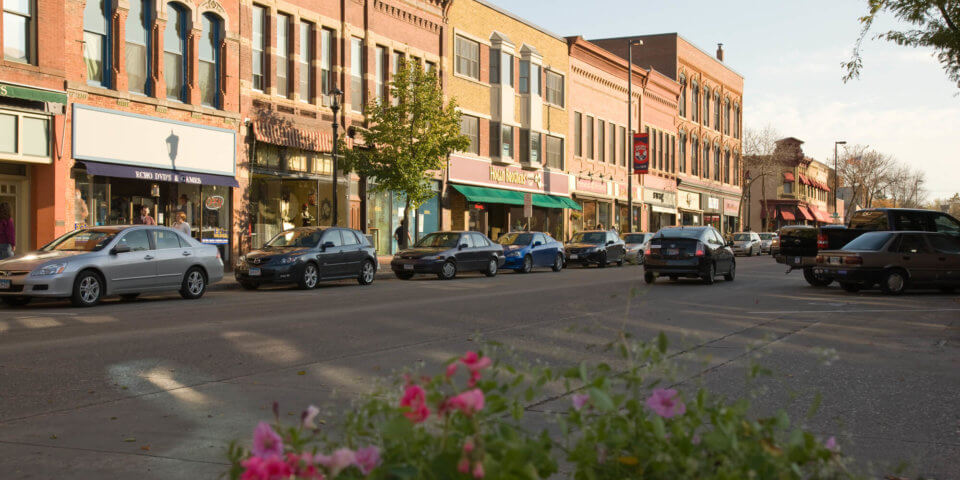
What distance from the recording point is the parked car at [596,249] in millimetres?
35000

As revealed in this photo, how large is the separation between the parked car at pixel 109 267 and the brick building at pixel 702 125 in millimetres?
52183

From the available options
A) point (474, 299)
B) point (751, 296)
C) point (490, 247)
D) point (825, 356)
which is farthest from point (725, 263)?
point (825, 356)

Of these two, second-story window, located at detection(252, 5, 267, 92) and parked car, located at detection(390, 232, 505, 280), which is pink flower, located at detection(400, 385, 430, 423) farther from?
second-story window, located at detection(252, 5, 267, 92)

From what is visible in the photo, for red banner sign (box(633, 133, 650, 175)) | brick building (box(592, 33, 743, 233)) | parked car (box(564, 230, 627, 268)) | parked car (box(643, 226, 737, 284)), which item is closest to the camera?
parked car (box(643, 226, 737, 284))

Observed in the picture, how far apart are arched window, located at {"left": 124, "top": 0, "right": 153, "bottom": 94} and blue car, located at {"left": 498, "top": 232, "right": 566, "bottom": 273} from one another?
1271cm

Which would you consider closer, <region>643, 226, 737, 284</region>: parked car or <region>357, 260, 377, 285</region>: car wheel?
<region>643, 226, 737, 284</region>: parked car

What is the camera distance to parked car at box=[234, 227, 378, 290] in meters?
20.7

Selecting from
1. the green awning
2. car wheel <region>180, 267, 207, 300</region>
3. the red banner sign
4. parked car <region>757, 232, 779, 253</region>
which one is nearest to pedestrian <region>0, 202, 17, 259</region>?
the green awning

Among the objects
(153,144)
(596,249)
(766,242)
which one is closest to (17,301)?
(153,144)

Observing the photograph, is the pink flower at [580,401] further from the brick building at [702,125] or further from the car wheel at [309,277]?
the brick building at [702,125]

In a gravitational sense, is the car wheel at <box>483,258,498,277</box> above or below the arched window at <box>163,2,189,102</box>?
below

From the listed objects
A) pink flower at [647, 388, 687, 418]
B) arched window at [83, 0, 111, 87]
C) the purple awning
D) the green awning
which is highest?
arched window at [83, 0, 111, 87]

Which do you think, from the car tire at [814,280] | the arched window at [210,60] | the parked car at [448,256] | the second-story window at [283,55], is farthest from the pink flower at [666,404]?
the second-story window at [283,55]

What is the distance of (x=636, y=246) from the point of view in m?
39.6
